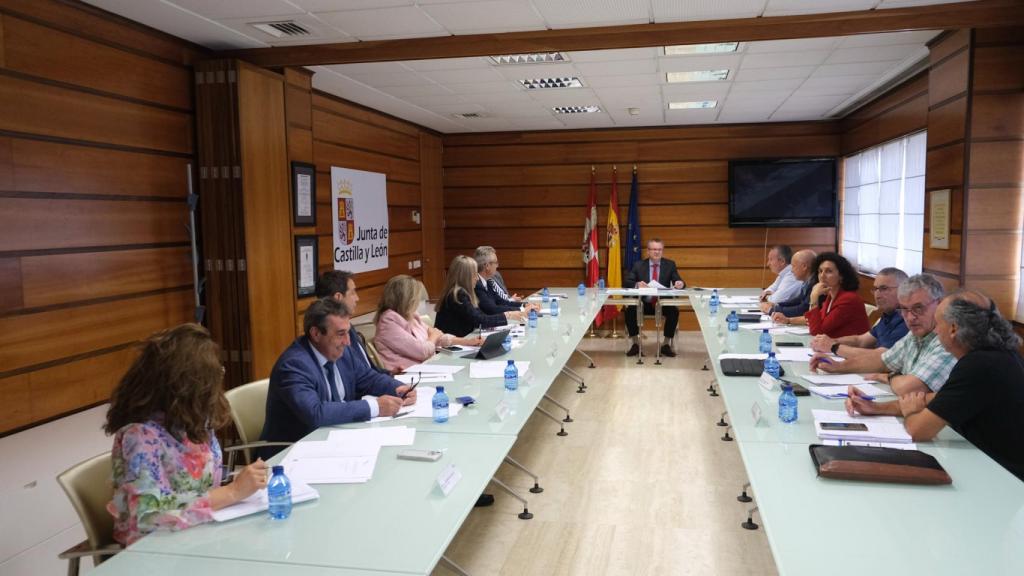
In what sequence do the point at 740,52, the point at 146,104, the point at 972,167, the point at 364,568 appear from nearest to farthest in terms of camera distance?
the point at 364,568
the point at 146,104
the point at 972,167
the point at 740,52

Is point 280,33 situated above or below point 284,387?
above

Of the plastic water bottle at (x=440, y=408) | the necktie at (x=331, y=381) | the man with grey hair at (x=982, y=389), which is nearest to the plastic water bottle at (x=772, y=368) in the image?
the man with grey hair at (x=982, y=389)

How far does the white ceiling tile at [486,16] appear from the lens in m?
3.96

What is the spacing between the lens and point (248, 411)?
10.4 ft

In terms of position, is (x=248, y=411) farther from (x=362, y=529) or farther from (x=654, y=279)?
(x=654, y=279)

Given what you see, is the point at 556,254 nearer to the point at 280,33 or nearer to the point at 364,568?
the point at 280,33

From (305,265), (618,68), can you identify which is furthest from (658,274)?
(305,265)

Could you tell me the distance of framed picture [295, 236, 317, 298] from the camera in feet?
17.8

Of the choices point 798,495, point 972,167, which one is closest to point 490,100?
point 972,167

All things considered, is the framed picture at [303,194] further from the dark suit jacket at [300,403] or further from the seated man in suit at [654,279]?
the seated man in suit at [654,279]

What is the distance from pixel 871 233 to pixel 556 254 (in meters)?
3.96

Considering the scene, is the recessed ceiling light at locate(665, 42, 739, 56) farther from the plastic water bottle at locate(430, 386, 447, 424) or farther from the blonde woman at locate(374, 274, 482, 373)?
the plastic water bottle at locate(430, 386, 447, 424)

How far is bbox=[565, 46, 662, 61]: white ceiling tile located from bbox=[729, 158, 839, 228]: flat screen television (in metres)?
4.14

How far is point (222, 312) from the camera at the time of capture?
4.72 m
